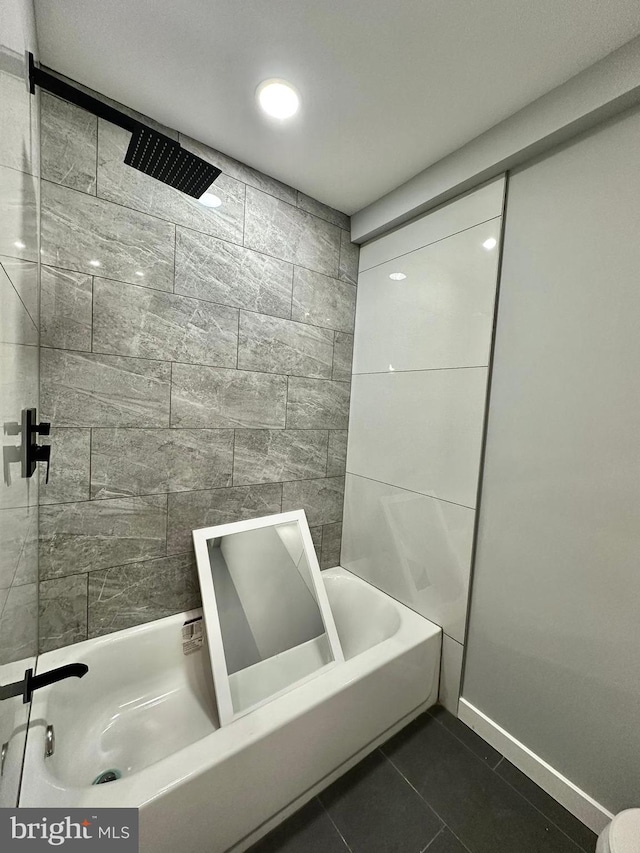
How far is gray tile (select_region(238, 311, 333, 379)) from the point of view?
177 cm

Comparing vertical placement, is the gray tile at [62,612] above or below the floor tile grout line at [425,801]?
above

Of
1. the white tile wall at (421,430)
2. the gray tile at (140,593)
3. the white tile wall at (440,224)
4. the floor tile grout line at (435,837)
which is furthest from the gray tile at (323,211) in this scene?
the floor tile grout line at (435,837)

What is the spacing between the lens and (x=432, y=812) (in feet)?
4.04

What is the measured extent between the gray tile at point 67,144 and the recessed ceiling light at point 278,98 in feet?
2.26

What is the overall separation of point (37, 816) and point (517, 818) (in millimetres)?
1546

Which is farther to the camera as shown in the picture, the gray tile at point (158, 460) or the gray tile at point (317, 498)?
the gray tile at point (317, 498)

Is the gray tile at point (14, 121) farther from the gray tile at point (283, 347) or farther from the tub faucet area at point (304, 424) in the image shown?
the gray tile at point (283, 347)

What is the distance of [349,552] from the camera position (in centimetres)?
223

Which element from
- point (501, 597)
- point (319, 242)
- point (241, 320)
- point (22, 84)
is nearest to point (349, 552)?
point (501, 597)

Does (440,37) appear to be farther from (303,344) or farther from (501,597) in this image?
(501,597)

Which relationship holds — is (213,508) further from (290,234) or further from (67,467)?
(290,234)

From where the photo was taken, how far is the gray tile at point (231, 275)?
157 centimetres

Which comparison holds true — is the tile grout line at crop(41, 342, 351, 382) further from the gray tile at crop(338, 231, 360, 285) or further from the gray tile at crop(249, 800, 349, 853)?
the gray tile at crop(249, 800, 349, 853)

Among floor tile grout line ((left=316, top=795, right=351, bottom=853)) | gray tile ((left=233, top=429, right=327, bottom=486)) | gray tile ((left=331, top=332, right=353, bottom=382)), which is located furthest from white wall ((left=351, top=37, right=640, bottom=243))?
floor tile grout line ((left=316, top=795, right=351, bottom=853))
